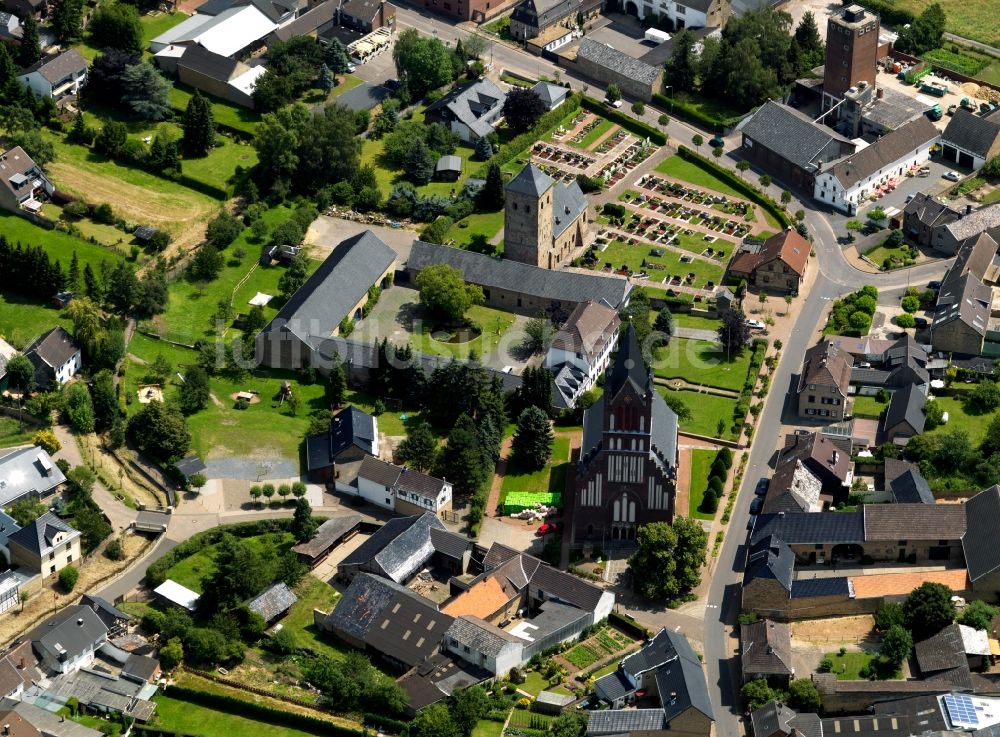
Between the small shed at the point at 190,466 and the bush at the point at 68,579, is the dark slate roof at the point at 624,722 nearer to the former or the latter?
the bush at the point at 68,579

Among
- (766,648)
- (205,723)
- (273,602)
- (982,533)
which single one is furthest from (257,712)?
(982,533)

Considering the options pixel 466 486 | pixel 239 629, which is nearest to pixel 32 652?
pixel 239 629

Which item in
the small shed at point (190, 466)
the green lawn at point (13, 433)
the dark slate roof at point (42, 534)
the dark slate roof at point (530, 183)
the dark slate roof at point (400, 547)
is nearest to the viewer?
the dark slate roof at point (42, 534)

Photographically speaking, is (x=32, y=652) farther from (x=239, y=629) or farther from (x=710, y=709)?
(x=710, y=709)

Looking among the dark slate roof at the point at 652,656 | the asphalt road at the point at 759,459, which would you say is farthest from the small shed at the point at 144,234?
the dark slate roof at the point at 652,656

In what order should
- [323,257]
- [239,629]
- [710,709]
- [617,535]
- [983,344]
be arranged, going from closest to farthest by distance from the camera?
[710,709] → [239,629] → [617,535] → [983,344] → [323,257]

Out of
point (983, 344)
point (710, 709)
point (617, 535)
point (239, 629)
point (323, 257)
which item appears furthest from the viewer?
point (323, 257)

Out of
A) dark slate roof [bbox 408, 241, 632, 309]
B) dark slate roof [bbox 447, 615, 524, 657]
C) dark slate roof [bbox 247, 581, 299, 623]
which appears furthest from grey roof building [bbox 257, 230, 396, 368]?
dark slate roof [bbox 447, 615, 524, 657]
